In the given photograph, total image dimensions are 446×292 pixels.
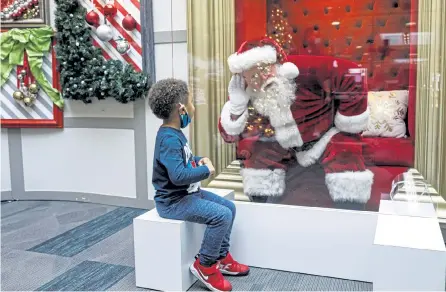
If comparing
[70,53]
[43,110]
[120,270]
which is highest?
[70,53]

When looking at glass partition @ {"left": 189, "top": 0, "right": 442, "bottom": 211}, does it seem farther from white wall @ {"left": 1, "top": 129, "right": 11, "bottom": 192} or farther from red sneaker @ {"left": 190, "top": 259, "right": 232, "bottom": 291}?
white wall @ {"left": 1, "top": 129, "right": 11, "bottom": 192}

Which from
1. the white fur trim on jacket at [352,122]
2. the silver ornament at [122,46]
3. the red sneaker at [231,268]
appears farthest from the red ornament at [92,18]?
the red sneaker at [231,268]

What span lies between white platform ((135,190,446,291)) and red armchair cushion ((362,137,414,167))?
0.33 meters

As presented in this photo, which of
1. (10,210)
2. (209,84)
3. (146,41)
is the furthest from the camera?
(10,210)

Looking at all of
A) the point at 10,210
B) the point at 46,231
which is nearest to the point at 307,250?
the point at 46,231

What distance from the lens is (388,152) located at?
2.63 metres

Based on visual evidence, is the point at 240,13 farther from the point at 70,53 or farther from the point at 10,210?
the point at 10,210

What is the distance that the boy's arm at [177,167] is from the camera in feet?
6.72

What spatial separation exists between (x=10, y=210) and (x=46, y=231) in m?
0.85

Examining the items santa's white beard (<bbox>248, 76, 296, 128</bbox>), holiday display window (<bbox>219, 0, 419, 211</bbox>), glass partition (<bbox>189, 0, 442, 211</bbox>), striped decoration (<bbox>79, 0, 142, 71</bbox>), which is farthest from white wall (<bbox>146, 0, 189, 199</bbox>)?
santa's white beard (<bbox>248, 76, 296, 128</bbox>)

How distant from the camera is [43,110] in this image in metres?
4.02

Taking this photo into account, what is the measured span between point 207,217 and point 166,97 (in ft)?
2.01

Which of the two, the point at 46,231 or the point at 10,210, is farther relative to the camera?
the point at 10,210

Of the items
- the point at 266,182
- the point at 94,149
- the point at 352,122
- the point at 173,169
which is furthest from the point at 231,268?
the point at 94,149
